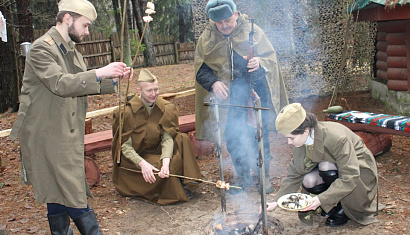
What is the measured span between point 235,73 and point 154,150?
51.1 inches

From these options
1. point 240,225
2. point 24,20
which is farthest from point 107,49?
point 240,225

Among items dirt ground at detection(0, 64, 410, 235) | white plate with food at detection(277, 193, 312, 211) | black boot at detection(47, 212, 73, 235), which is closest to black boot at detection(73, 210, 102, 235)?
black boot at detection(47, 212, 73, 235)

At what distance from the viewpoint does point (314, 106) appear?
917cm

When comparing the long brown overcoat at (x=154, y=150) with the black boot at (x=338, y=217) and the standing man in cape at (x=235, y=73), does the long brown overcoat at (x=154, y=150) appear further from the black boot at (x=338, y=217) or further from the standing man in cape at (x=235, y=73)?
the black boot at (x=338, y=217)

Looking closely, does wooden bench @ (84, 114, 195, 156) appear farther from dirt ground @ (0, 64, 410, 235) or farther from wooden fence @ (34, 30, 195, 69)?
wooden fence @ (34, 30, 195, 69)

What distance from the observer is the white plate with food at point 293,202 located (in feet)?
11.4

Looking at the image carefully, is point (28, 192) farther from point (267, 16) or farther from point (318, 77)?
point (318, 77)

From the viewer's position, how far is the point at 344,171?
3537mm

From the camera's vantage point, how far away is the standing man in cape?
4332mm

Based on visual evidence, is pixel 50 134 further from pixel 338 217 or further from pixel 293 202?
pixel 338 217

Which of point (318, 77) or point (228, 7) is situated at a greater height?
point (228, 7)

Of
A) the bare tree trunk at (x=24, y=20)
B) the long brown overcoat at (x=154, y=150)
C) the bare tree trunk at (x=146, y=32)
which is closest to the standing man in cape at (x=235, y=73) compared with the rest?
the long brown overcoat at (x=154, y=150)

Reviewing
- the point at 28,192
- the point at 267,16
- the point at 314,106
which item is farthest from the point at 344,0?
the point at 28,192

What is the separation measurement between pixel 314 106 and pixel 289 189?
5.51 meters
